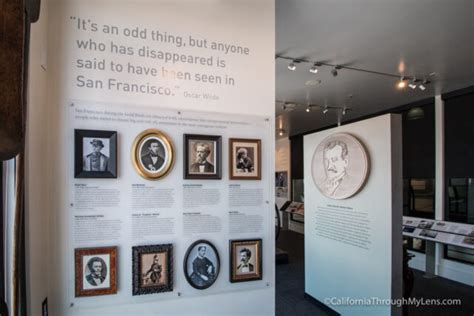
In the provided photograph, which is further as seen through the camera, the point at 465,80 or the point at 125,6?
the point at 465,80

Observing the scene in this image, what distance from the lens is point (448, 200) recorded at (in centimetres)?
470

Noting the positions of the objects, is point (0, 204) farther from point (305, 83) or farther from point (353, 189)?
point (305, 83)

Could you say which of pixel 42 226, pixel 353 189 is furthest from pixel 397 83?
pixel 42 226

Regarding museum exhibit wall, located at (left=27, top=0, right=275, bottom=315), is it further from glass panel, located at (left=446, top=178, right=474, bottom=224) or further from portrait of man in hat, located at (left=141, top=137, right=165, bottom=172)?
glass panel, located at (left=446, top=178, right=474, bottom=224)

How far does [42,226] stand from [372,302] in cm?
292

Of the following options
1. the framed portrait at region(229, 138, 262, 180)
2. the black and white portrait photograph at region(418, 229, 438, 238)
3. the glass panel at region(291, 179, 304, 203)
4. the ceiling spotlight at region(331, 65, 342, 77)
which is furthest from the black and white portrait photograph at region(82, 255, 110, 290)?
the glass panel at region(291, 179, 304, 203)

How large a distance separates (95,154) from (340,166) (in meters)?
2.67

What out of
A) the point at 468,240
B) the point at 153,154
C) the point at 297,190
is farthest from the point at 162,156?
the point at 297,190

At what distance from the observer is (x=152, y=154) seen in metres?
1.36

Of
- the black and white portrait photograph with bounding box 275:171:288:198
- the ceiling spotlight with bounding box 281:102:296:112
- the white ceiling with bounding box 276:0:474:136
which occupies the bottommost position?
the black and white portrait photograph with bounding box 275:171:288:198

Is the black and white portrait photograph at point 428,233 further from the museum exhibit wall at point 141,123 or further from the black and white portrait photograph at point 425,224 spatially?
the museum exhibit wall at point 141,123

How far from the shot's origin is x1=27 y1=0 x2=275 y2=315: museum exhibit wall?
123cm

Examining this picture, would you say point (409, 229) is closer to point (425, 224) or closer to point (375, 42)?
point (425, 224)

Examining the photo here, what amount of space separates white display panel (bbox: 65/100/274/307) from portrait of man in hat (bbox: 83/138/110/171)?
→ 5cm
